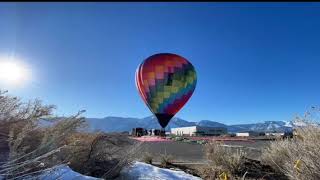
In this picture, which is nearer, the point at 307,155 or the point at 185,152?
the point at 307,155

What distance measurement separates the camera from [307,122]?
8.67 meters

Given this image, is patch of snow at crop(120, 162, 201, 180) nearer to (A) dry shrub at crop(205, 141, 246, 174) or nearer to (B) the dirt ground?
(B) the dirt ground

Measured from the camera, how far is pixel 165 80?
96.3 feet

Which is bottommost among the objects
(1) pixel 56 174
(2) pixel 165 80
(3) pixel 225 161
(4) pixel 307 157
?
(1) pixel 56 174

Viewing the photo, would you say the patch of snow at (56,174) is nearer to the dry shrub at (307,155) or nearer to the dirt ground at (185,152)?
the dry shrub at (307,155)

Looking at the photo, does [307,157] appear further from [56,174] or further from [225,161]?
[225,161]

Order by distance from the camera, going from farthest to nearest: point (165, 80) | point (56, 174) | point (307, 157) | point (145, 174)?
point (165, 80), point (145, 174), point (307, 157), point (56, 174)

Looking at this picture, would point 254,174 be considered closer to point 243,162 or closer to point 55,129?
point 243,162

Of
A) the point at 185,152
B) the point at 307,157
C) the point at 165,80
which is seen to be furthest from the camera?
the point at 165,80

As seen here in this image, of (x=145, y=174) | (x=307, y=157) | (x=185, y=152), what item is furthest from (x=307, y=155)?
(x=185, y=152)

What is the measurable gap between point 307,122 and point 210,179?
3831mm

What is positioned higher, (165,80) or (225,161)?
(165,80)

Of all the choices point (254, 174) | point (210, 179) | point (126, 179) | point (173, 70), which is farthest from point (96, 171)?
point (173, 70)

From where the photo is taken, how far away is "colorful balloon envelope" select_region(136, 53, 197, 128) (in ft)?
95.3
